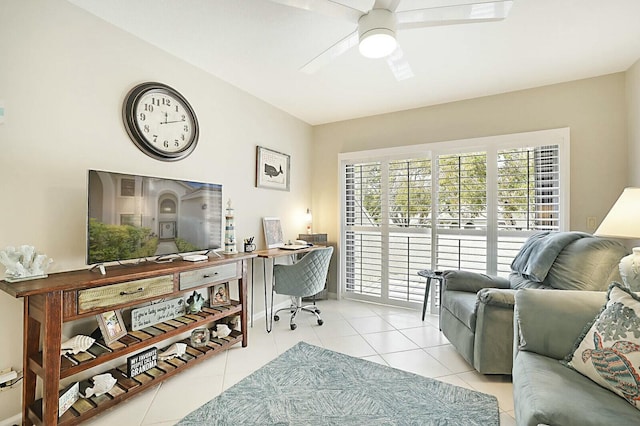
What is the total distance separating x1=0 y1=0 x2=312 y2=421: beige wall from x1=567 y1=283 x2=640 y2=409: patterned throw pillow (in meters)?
2.84

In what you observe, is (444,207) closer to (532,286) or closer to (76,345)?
(532,286)

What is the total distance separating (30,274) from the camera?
5.18 ft

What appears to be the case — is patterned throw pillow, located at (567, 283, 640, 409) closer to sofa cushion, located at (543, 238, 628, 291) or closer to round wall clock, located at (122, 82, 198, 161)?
sofa cushion, located at (543, 238, 628, 291)

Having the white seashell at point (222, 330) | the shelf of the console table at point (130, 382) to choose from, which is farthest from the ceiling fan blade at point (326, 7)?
the white seashell at point (222, 330)

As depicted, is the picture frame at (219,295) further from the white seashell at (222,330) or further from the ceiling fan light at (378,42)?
the ceiling fan light at (378,42)

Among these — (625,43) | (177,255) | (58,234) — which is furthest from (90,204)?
(625,43)

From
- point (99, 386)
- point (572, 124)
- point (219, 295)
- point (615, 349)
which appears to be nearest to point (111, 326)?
point (99, 386)

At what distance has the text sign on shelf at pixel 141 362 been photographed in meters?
1.93

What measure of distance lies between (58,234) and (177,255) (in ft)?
2.48

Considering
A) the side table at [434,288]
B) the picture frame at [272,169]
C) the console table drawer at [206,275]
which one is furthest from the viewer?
the picture frame at [272,169]

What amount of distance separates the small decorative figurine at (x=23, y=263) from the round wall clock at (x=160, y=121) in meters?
0.99

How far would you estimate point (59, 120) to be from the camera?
1833 mm

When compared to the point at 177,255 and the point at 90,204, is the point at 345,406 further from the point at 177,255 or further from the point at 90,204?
the point at 90,204

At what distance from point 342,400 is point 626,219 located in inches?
81.2
